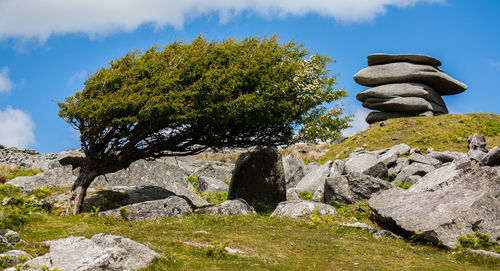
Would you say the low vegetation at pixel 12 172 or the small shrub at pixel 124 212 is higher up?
the low vegetation at pixel 12 172

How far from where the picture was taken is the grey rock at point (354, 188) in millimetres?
25797

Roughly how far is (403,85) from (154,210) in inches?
1928

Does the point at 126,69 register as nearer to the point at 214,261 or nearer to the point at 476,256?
the point at 214,261

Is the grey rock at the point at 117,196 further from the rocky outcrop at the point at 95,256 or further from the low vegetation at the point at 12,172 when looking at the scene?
the low vegetation at the point at 12,172

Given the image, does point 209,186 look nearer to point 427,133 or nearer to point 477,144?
point 477,144

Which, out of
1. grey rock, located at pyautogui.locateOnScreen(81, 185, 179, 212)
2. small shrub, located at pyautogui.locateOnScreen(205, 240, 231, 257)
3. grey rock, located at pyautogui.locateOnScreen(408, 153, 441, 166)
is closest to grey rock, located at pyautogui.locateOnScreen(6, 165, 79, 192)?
grey rock, located at pyautogui.locateOnScreen(81, 185, 179, 212)

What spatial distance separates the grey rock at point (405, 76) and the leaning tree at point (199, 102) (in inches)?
1520

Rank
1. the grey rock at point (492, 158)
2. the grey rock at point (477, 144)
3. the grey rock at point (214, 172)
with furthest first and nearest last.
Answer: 1. the grey rock at point (214, 172)
2. the grey rock at point (477, 144)
3. the grey rock at point (492, 158)

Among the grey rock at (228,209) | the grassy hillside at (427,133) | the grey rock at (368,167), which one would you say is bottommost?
the grey rock at (228,209)

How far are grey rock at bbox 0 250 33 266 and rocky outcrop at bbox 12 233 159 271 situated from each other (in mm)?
389

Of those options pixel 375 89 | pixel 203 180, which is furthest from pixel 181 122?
pixel 375 89

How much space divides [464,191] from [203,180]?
2012cm

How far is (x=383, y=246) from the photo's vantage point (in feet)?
55.8

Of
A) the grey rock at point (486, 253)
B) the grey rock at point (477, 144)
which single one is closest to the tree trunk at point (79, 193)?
the grey rock at point (486, 253)
